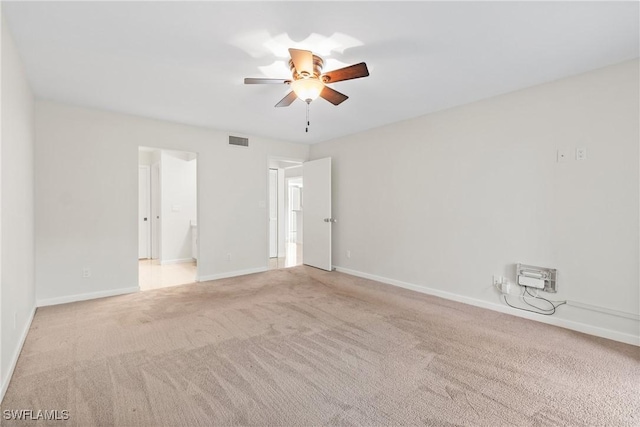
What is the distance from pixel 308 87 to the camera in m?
2.55

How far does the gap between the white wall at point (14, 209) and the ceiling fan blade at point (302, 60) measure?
1882mm

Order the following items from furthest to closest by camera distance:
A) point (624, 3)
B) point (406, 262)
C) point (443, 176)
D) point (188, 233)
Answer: point (188, 233) → point (406, 262) → point (443, 176) → point (624, 3)

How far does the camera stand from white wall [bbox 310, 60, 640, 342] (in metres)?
2.66

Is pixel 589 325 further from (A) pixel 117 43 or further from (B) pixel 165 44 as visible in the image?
(A) pixel 117 43

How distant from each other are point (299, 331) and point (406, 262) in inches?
84.1

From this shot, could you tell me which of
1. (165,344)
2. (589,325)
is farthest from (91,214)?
(589,325)

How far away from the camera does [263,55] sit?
8.16 feet

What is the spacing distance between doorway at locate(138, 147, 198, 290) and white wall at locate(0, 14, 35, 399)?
2971mm

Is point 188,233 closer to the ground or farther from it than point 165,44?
closer to the ground

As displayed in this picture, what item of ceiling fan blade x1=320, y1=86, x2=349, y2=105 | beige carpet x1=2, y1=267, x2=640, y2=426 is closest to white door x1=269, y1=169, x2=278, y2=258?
beige carpet x1=2, y1=267, x2=640, y2=426

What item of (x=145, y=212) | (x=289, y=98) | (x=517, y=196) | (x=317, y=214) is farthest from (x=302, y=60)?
(x=145, y=212)

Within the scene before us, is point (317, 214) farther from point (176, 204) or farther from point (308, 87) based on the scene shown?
point (308, 87)

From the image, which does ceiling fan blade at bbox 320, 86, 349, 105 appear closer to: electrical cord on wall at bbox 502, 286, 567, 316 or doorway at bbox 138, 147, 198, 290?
electrical cord on wall at bbox 502, 286, 567, 316

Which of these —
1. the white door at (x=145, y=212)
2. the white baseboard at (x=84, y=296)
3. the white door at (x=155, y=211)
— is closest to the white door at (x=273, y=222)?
the white door at (x=155, y=211)
